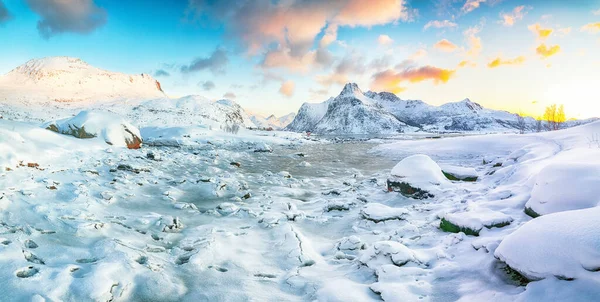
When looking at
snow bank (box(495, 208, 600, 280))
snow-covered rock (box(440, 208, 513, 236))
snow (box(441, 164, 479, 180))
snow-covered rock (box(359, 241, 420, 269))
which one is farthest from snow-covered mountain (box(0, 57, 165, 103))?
snow bank (box(495, 208, 600, 280))

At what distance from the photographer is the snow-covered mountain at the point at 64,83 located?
358 ft

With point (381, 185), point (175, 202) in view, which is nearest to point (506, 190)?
point (381, 185)

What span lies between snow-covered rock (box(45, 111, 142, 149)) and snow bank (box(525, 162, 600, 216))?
17524 millimetres

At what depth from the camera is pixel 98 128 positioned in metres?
15.5

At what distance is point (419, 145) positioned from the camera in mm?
27391

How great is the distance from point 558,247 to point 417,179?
6266 millimetres

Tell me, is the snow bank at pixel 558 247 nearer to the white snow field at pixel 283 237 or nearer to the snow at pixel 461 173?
the white snow field at pixel 283 237

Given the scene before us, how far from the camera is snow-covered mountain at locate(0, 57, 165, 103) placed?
358ft

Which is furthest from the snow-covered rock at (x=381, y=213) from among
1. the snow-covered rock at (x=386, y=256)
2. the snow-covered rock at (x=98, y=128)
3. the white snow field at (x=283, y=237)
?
the snow-covered rock at (x=98, y=128)

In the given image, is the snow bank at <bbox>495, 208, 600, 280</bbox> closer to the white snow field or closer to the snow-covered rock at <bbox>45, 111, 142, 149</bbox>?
the white snow field

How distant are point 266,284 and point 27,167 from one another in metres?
8.18

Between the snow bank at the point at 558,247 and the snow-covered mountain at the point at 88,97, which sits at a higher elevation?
the snow-covered mountain at the point at 88,97

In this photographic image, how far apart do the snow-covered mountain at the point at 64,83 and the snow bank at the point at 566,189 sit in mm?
129675

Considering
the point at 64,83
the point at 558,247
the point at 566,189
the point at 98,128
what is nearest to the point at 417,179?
the point at 566,189
